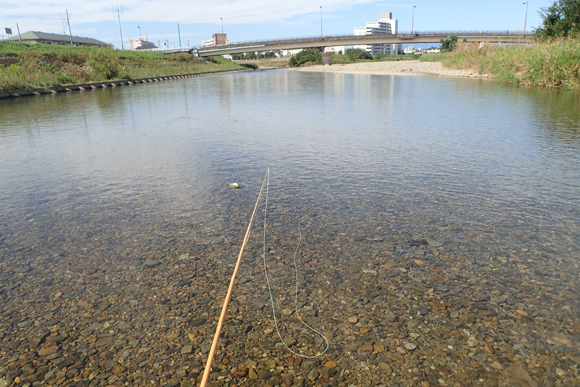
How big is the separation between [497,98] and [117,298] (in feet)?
62.5

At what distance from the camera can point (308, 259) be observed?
4.59 meters

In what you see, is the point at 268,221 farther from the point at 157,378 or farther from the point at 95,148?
the point at 95,148

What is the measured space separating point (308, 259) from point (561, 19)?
39.0 metres

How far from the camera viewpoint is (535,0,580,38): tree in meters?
31.9

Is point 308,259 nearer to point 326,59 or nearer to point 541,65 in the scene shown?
point 541,65

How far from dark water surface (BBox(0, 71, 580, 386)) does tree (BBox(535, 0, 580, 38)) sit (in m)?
29.8

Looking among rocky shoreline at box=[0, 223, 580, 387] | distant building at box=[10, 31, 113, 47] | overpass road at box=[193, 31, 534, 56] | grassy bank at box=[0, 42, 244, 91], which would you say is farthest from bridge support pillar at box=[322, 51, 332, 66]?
rocky shoreline at box=[0, 223, 580, 387]

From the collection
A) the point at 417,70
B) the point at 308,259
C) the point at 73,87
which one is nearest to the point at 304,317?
the point at 308,259

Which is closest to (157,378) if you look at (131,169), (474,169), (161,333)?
(161,333)

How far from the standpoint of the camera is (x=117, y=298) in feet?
12.9

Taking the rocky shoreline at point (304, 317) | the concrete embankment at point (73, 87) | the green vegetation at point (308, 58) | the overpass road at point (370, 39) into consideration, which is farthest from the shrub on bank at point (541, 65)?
the green vegetation at point (308, 58)

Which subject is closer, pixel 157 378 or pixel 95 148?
pixel 157 378

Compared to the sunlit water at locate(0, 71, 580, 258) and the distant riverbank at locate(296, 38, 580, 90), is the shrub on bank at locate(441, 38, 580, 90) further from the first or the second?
the sunlit water at locate(0, 71, 580, 258)

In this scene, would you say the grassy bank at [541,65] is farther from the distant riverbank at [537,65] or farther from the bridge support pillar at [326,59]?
the bridge support pillar at [326,59]
